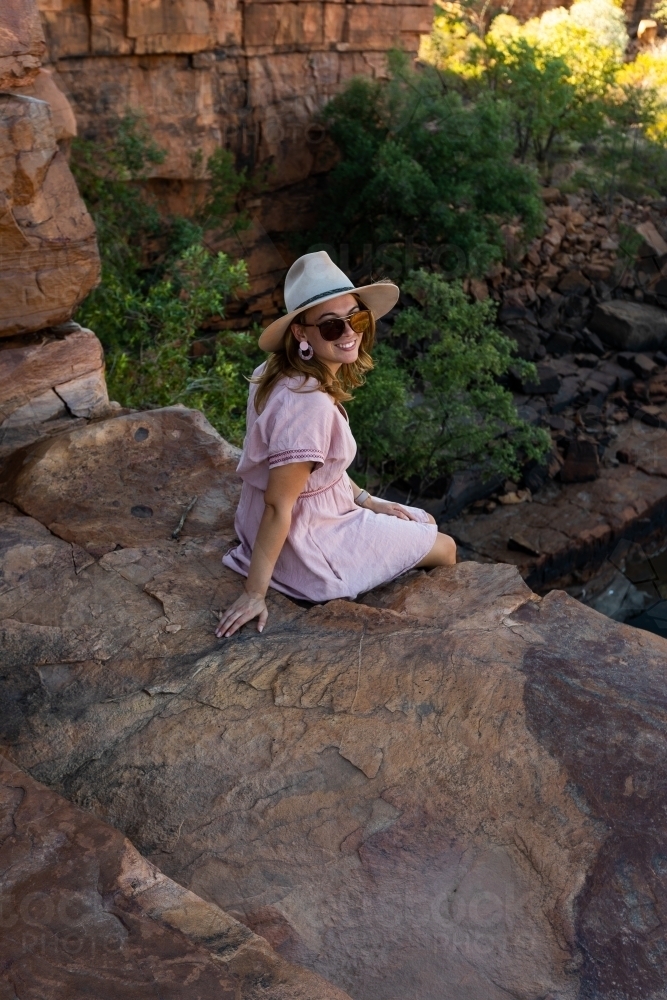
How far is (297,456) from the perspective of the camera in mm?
2596

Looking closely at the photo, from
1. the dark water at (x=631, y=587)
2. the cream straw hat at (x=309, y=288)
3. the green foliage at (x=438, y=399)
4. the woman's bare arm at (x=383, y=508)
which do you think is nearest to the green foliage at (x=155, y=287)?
the woman's bare arm at (x=383, y=508)

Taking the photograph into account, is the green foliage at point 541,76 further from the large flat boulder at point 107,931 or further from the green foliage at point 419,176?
the large flat boulder at point 107,931

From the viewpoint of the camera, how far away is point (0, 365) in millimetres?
3818

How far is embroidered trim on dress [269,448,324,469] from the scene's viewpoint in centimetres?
260

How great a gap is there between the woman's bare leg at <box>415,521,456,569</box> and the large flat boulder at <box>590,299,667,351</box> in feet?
41.5

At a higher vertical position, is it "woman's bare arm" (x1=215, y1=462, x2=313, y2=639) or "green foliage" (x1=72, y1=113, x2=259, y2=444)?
"woman's bare arm" (x1=215, y1=462, x2=313, y2=639)

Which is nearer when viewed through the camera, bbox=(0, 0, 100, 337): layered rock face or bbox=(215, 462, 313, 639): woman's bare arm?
bbox=(215, 462, 313, 639): woman's bare arm

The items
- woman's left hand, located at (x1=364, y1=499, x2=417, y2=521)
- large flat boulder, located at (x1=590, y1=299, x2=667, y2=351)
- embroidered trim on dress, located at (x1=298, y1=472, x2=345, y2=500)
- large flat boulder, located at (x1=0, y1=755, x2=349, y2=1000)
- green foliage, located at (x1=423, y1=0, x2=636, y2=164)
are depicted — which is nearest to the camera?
large flat boulder, located at (x1=0, y1=755, x2=349, y2=1000)

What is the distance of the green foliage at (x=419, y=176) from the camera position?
479 inches

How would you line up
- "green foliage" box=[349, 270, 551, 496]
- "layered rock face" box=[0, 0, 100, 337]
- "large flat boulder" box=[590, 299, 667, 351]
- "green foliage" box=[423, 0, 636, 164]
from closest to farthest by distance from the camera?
"layered rock face" box=[0, 0, 100, 337] < "green foliage" box=[349, 270, 551, 496] < "green foliage" box=[423, 0, 636, 164] < "large flat boulder" box=[590, 299, 667, 351]

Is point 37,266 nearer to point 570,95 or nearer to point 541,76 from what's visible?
point 541,76

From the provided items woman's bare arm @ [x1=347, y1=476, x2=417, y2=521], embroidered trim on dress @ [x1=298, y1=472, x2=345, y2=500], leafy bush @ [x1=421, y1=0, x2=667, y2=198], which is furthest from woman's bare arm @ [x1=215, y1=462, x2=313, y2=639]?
leafy bush @ [x1=421, y1=0, x2=667, y2=198]

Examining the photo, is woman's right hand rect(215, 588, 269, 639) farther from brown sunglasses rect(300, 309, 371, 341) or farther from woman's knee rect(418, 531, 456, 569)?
brown sunglasses rect(300, 309, 371, 341)

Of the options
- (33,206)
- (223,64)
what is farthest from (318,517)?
(223,64)
